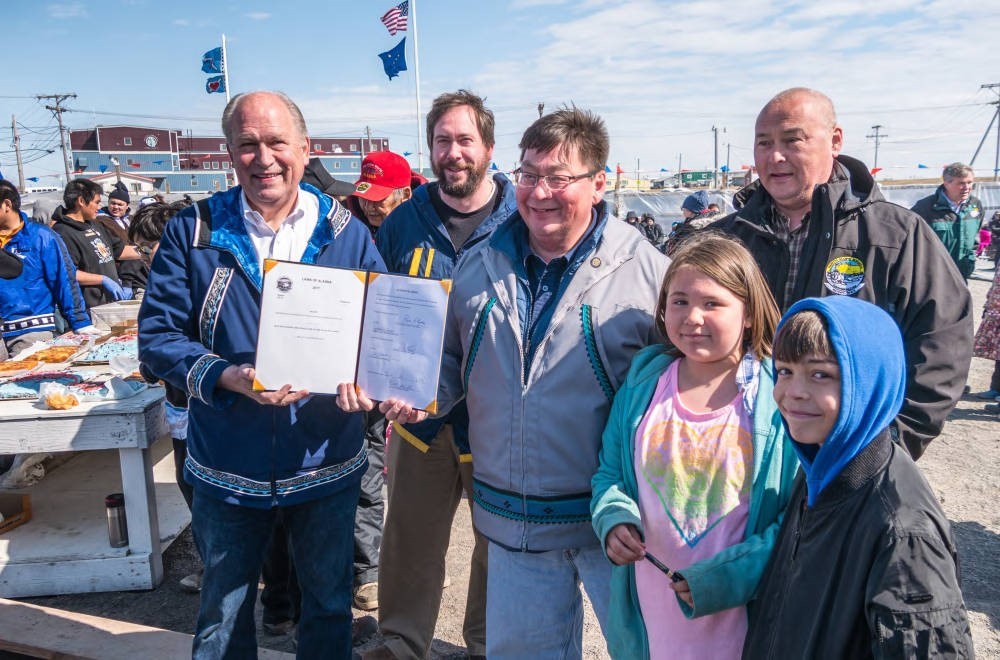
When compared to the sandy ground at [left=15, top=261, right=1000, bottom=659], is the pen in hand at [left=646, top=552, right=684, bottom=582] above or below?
above

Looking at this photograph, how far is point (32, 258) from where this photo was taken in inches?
219

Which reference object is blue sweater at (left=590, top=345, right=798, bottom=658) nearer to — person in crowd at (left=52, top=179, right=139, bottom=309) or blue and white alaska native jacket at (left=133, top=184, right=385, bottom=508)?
blue and white alaska native jacket at (left=133, top=184, right=385, bottom=508)

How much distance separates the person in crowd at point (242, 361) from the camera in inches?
90.7

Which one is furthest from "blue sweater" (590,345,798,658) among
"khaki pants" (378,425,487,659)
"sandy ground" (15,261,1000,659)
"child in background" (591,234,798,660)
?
"khaki pants" (378,425,487,659)

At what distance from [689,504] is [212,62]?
2202 centimetres

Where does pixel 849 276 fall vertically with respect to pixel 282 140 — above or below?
below

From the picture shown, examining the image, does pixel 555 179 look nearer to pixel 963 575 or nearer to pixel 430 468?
pixel 430 468

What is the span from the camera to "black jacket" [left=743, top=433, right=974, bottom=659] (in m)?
1.25

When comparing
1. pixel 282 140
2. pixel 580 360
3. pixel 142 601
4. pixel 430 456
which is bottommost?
pixel 142 601

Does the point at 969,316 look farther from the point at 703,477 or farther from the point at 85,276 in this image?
the point at 85,276

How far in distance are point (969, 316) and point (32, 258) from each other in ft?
20.4

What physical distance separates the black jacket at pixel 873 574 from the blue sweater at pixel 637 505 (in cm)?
16

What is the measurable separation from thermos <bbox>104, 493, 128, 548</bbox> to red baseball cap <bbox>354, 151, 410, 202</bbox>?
219cm

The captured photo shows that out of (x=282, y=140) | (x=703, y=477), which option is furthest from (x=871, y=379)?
(x=282, y=140)
